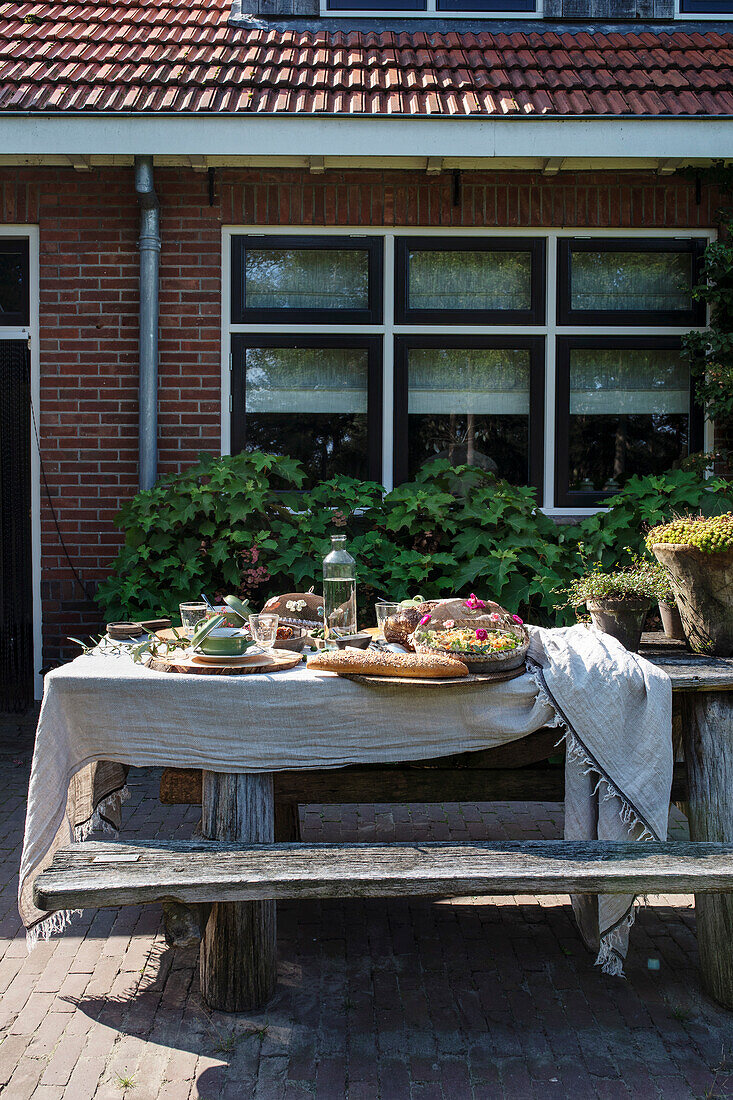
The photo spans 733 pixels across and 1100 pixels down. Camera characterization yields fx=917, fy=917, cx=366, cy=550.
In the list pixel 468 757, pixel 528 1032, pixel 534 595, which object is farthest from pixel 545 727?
pixel 534 595

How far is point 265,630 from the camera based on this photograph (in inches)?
123

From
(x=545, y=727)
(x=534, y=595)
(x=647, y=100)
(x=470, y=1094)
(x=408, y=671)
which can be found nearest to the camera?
(x=470, y=1094)

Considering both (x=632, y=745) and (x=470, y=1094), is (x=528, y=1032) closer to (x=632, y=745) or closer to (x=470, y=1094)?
(x=470, y=1094)

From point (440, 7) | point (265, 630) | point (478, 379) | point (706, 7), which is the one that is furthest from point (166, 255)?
point (706, 7)

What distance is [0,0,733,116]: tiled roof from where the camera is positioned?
566 centimetres

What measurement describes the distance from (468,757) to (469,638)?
0.42 m

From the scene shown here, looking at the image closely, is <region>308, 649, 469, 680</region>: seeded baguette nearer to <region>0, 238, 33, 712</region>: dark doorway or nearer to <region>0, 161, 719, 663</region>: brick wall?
<region>0, 161, 719, 663</region>: brick wall

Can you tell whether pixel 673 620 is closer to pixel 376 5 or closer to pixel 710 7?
pixel 376 5

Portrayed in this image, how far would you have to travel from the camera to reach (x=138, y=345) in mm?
6273

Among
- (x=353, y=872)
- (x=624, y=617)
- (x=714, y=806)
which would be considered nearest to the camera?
(x=353, y=872)

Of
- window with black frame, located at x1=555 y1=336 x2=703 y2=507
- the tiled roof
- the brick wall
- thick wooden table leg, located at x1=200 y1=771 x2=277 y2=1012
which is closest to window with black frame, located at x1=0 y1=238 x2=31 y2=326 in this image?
the brick wall

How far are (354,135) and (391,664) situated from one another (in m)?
3.99

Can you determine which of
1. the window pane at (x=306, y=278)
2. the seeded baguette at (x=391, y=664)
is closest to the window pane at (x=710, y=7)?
the window pane at (x=306, y=278)

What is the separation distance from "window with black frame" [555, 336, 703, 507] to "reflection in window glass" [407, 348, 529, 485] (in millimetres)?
335
